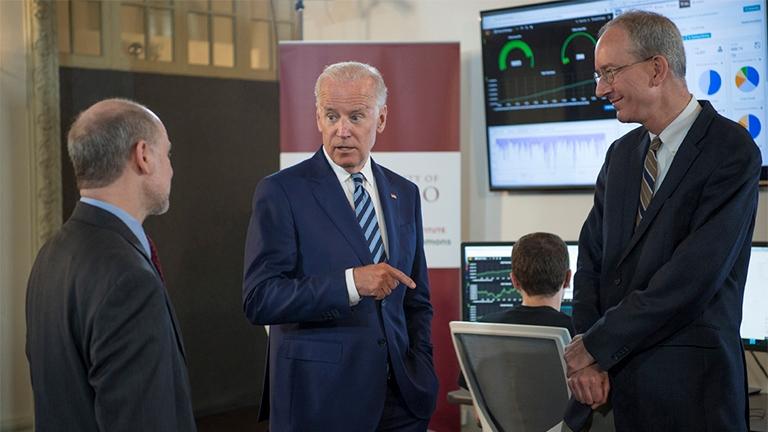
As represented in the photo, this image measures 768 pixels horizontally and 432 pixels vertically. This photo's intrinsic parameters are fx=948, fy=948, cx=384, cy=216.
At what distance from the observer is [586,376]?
91.0 inches

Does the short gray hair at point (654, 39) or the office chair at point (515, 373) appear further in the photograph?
the office chair at point (515, 373)

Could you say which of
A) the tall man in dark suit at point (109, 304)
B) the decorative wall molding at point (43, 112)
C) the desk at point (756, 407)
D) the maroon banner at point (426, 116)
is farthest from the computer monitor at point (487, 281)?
the decorative wall molding at point (43, 112)

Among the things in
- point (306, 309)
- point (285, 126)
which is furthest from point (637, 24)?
point (285, 126)

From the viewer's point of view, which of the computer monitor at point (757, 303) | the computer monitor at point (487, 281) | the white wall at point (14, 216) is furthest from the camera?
the white wall at point (14, 216)

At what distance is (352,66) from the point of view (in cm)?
268

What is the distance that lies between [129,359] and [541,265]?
5.51 feet

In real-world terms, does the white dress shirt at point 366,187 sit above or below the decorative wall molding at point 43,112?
below

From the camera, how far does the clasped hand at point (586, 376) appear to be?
7.56 ft

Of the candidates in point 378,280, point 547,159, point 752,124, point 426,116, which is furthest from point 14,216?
point 752,124

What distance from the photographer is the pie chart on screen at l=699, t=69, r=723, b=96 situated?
4.04m

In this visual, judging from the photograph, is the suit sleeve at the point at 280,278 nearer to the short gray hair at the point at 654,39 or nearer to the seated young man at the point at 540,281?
the seated young man at the point at 540,281

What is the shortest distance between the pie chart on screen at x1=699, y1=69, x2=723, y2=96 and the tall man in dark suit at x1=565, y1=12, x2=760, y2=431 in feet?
5.88

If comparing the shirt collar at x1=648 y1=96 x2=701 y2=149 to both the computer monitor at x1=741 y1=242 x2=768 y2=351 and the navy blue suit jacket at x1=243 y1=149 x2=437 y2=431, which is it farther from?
the computer monitor at x1=741 y1=242 x2=768 y2=351

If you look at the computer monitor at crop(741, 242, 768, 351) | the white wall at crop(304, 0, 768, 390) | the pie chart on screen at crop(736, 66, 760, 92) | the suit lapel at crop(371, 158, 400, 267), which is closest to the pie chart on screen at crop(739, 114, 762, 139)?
the pie chart on screen at crop(736, 66, 760, 92)
